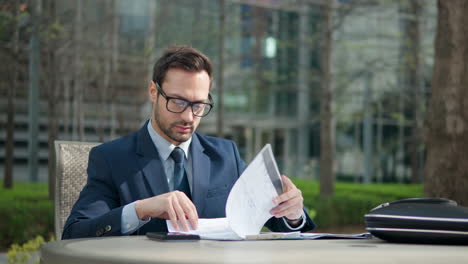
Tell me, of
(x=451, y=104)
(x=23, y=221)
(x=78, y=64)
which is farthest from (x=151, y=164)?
(x=78, y=64)

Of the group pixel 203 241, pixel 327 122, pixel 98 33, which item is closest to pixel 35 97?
pixel 98 33

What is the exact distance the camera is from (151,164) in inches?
96.5

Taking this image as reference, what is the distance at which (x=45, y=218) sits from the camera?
8781 mm

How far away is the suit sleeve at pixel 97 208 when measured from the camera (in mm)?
2107

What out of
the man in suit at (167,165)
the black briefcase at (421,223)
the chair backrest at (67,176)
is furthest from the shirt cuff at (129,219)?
the chair backrest at (67,176)

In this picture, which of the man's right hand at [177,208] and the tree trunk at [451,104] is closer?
the man's right hand at [177,208]

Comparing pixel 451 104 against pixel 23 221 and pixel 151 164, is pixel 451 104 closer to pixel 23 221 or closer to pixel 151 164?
pixel 151 164

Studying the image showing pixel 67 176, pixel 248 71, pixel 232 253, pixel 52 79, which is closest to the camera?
pixel 232 253

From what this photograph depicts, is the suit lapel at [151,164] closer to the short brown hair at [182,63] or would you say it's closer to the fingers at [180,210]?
the short brown hair at [182,63]

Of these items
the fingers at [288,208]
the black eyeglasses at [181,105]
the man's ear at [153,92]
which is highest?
the man's ear at [153,92]

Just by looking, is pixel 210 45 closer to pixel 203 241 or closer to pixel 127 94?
pixel 127 94

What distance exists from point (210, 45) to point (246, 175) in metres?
13.0

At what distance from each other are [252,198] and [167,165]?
2.79 feet

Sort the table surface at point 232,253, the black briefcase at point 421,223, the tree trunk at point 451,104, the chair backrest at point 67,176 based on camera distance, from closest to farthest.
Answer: the table surface at point 232,253 < the black briefcase at point 421,223 < the chair backrest at point 67,176 < the tree trunk at point 451,104
